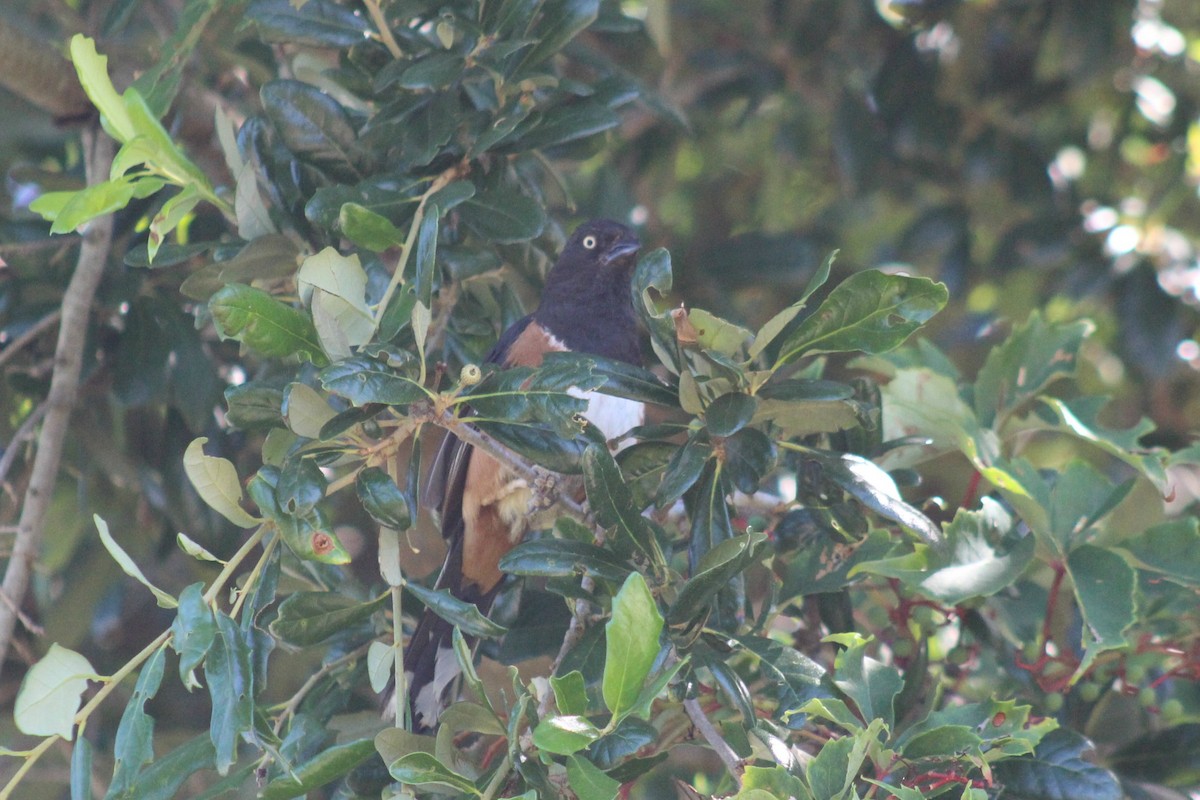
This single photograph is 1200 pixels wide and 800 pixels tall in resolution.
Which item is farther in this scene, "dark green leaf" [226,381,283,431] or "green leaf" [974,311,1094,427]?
"green leaf" [974,311,1094,427]

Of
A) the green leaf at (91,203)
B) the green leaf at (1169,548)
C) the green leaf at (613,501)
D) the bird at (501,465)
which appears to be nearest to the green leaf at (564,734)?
the green leaf at (613,501)

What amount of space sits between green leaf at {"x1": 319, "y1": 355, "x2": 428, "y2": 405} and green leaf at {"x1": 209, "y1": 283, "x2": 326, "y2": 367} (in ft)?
0.56

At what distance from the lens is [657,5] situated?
371 centimetres

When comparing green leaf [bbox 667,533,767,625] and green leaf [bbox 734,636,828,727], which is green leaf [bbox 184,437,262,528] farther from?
green leaf [bbox 734,636,828,727]

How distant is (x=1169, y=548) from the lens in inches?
105

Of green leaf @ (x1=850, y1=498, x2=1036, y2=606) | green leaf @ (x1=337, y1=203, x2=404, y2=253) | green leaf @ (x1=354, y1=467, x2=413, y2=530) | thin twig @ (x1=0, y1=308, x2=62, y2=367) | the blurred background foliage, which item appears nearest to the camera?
green leaf @ (x1=354, y1=467, x2=413, y2=530)

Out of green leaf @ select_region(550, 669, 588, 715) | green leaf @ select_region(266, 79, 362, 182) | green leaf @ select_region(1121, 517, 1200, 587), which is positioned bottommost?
green leaf @ select_region(1121, 517, 1200, 587)

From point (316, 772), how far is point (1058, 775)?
1.37 m

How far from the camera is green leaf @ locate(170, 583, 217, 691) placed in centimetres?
192

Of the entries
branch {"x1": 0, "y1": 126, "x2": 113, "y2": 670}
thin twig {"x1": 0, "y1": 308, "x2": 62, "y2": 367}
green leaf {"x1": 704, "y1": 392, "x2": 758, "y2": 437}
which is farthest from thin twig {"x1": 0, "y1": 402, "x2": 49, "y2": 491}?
green leaf {"x1": 704, "y1": 392, "x2": 758, "y2": 437}

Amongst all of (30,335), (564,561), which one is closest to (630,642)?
(564,561)

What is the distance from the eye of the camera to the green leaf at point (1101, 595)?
2.36 metres

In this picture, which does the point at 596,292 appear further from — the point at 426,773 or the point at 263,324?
the point at 426,773

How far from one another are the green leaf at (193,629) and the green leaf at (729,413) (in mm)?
889
